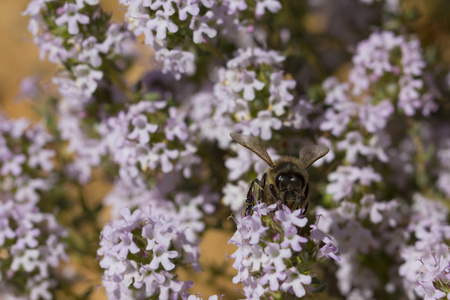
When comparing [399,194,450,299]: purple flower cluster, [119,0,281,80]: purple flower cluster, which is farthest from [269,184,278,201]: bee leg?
[119,0,281,80]: purple flower cluster

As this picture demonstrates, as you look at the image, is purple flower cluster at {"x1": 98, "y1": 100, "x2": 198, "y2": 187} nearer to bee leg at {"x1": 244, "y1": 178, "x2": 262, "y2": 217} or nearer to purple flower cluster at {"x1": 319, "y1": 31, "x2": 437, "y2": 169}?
bee leg at {"x1": 244, "y1": 178, "x2": 262, "y2": 217}

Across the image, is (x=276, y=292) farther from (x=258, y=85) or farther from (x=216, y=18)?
(x=216, y=18)

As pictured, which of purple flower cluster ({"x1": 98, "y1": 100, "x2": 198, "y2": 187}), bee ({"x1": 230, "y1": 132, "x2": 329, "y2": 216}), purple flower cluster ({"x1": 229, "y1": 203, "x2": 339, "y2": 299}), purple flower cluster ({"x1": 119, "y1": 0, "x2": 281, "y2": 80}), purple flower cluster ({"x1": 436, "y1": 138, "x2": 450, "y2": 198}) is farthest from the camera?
purple flower cluster ({"x1": 436, "y1": 138, "x2": 450, "y2": 198})

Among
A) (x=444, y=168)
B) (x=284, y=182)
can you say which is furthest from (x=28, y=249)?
(x=444, y=168)

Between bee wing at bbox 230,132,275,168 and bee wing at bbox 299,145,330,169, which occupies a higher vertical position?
bee wing at bbox 230,132,275,168

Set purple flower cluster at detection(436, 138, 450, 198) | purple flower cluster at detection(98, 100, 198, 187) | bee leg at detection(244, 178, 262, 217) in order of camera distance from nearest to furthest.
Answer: bee leg at detection(244, 178, 262, 217), purple flower cluster at detection(98, 100, 198, 187), purple flower cluster at detection(436, 138, 450, 198)

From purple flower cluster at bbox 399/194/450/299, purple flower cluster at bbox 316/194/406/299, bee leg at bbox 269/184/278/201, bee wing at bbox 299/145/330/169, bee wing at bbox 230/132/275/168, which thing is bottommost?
purple flower cluster at bbox 399/194/450/299

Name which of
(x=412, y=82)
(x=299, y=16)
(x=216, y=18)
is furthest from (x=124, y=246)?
(x=299, y=16)
